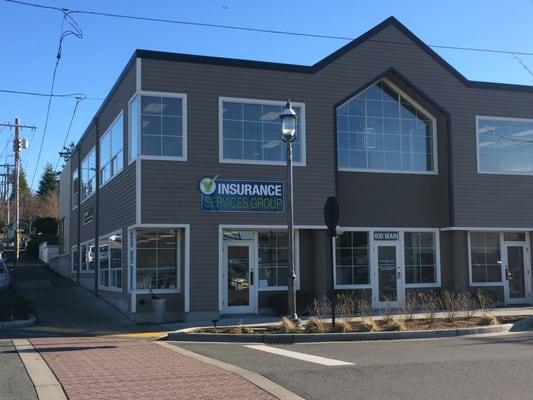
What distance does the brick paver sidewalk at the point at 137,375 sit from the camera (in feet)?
26.3

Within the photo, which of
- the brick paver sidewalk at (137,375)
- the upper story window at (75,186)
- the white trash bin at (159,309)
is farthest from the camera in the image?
the upper story window at (75,186)

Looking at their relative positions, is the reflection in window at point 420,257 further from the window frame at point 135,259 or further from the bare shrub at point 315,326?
the window frame at point 135,259

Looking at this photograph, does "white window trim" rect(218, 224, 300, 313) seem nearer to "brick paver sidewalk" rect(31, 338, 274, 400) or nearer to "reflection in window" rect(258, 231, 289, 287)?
"reflection in window" rect(258, 231, 289, 287)

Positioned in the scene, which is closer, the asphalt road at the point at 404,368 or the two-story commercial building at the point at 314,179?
the asphalt road at the point at 404,368

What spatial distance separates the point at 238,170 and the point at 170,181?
2.10 m

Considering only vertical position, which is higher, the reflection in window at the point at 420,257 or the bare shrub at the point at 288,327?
the reflection in window at the point at 420,257

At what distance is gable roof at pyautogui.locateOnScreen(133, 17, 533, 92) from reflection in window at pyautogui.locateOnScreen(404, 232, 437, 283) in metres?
5.59

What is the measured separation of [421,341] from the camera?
45.1 feet

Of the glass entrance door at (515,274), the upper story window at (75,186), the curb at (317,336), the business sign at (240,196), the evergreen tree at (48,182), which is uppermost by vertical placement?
the evergreen tree at (48,182)

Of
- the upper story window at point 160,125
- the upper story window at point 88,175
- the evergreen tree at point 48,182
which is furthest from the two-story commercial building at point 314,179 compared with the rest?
the evergreen tree at point 48,182

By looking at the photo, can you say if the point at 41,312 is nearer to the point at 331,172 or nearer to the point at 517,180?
the point at 331,172

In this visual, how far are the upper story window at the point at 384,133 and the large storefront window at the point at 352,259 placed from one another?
7.46ft

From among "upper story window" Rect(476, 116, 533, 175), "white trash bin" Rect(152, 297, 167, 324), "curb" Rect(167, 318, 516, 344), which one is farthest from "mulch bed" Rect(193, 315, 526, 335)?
"upper story window" Rect(476, 116, 533, 175)

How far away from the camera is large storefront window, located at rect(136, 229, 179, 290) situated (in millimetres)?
18547
